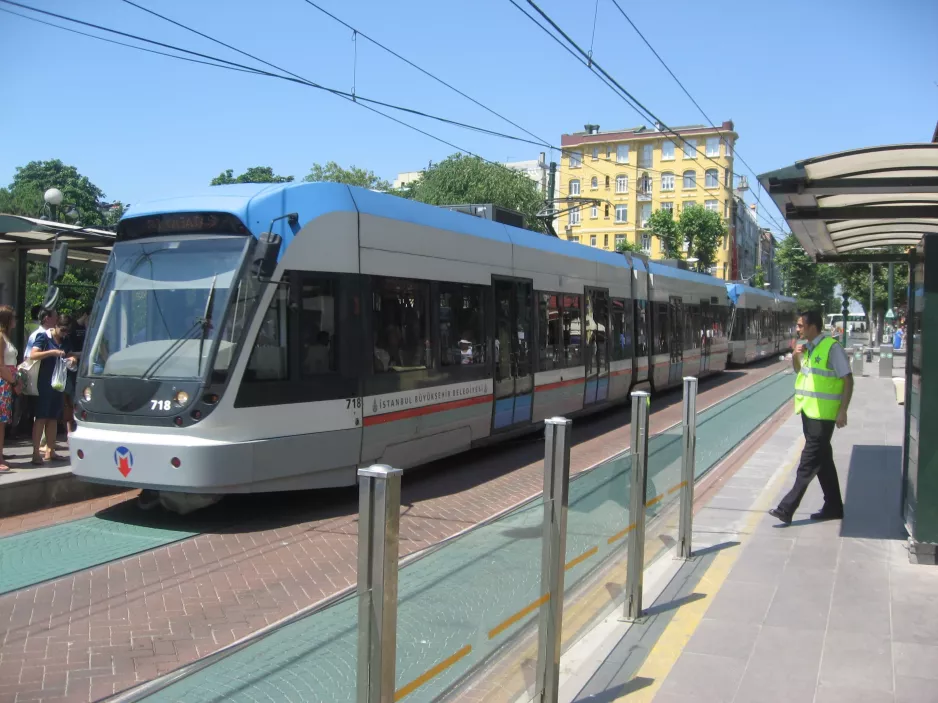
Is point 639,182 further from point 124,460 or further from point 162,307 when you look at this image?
point 124,460

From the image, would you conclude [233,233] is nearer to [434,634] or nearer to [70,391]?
[70,391]

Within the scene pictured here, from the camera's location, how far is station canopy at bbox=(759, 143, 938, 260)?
5445 millimetres

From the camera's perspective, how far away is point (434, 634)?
322 cm

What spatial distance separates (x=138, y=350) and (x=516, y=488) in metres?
4.54

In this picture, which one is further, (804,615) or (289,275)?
(289,275)

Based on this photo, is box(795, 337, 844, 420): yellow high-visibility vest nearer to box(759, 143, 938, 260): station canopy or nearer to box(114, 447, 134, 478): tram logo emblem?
box(759, 143, 938, 260): station canopy

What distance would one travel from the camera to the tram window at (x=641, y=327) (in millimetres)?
18156

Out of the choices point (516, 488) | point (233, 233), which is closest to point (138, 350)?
point (233, 233)

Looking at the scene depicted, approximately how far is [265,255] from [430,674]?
5.09 m

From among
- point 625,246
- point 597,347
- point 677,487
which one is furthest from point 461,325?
point 625,246

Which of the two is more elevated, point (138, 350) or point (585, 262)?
point (585, 262)

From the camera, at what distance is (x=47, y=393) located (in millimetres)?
9445

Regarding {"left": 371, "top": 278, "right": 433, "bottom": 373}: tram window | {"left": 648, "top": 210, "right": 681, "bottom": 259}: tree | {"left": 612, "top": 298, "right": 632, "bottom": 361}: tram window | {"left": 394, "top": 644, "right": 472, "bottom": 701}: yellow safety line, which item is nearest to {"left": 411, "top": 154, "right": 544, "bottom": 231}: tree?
{"left": 648, "top": 210, "right": 681, "bottom": 259}: tree

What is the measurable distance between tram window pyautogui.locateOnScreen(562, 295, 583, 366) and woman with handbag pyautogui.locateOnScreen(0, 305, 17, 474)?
312 inches
